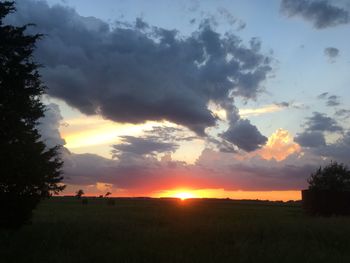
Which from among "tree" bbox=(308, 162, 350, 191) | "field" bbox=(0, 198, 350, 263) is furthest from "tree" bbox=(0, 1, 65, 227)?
"tree" bbox=(308, 162, 350, 191)

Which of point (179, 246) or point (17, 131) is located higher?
point (17, 131)

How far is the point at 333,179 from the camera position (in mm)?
57969

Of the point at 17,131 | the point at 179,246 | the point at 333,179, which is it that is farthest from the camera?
the point at 333,179

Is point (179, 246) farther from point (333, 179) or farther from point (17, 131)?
point (333, 179)

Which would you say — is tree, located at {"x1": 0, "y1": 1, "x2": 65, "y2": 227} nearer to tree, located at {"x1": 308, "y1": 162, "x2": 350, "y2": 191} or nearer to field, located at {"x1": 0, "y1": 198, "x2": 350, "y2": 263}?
field, located at {"x1": 0, "y1": 198, "x2": 350, "y2": 263}

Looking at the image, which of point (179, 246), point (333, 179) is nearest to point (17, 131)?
point (179, 246)

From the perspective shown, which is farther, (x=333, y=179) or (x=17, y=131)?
(x=333, y=179)

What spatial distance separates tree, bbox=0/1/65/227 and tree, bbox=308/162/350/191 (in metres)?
43.2

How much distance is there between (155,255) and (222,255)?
211cm

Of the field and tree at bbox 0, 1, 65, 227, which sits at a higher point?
tree at bbox 0, 1, 65, 227

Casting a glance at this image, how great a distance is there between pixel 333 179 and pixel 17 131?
46.2 meters

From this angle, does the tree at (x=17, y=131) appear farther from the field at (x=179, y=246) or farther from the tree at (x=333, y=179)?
the tree at (x=333, y=179)

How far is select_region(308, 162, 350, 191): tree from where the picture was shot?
57.6 m

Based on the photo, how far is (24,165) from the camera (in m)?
20.9
